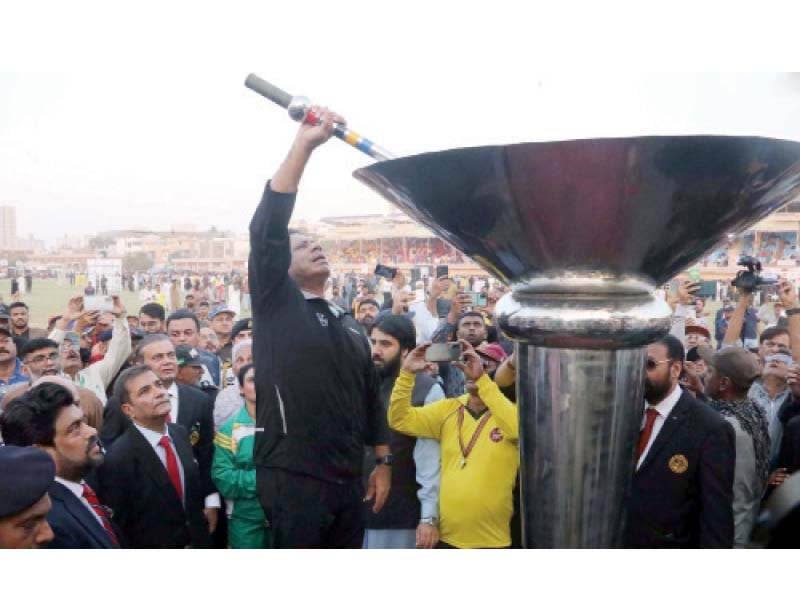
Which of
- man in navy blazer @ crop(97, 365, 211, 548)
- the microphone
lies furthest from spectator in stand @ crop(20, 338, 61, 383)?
the microphone

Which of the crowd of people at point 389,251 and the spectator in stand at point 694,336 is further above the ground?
the crowd of people at point 389,251

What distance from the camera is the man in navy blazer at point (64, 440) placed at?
1.96 metres

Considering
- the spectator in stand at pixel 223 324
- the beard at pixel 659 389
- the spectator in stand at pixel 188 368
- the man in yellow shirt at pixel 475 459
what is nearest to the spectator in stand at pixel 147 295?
the spectator in stand at pixel 223 324

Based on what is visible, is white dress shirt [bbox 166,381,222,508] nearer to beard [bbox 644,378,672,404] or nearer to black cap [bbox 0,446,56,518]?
black cap [bbox 0,446,56,518]

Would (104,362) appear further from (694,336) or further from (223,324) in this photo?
(694,336)

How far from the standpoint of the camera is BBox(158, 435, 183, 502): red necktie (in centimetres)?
267

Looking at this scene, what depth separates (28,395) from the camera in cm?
215

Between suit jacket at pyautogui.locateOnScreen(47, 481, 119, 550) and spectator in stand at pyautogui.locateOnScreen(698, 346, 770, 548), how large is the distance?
2324 mm

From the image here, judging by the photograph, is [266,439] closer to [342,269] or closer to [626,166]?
[626,166]

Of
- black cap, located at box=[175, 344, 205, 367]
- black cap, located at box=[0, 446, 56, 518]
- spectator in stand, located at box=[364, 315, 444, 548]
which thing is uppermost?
black cap, located at box=[0, 446, 56, 518]

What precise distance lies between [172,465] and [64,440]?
64 centimetres

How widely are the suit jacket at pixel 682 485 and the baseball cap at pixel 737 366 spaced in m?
0.93

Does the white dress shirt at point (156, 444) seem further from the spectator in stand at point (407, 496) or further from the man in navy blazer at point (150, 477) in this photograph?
the spectator in stand at point (407, 496)

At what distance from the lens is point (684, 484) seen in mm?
2320
